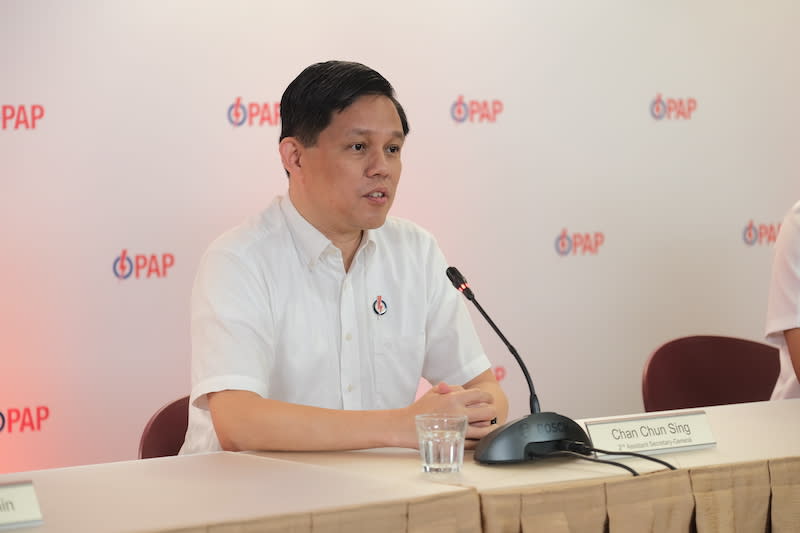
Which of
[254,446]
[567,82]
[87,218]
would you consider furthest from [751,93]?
[254,446]

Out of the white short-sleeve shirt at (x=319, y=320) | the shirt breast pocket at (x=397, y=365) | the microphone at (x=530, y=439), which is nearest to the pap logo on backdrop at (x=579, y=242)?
the white short-sleeve shirt at (x=319, y=320)

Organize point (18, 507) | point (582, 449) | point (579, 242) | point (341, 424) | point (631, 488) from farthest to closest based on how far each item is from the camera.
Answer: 1. point (579, 242)
2. point (341, 424)
3. point (582, 449)
4. point (631, 488)
5. point (18, 507)

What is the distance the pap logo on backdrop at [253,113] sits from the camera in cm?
313

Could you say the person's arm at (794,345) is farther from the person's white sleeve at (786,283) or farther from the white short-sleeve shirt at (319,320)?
the white short-sleeve shirt at (319,320)

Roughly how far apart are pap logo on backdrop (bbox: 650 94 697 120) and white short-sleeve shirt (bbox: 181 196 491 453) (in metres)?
1.61

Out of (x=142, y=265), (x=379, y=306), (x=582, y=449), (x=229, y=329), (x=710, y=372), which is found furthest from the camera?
(x=142, y=265)

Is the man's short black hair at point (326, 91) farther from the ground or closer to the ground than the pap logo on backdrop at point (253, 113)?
closer to the ground

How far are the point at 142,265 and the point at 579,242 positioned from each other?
5.00ft

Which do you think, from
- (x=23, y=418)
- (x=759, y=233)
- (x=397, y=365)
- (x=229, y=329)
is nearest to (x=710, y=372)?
(x=397, y=365)

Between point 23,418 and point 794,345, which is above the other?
point 794,345

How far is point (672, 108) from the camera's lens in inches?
141

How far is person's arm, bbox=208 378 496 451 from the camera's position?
1658 millimetres

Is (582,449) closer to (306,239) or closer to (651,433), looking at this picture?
(651,433)

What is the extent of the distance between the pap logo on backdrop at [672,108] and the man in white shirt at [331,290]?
162cm
